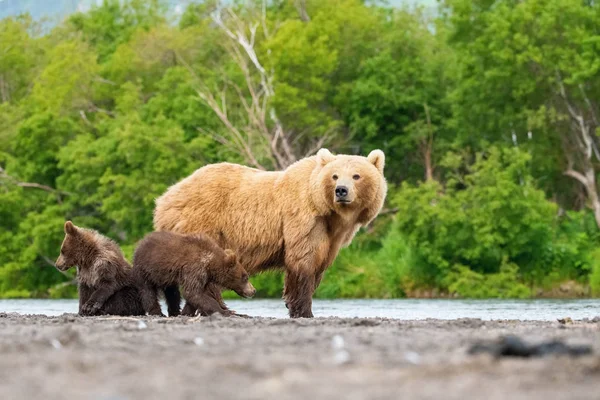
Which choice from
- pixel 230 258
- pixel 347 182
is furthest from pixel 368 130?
pixel 230 258

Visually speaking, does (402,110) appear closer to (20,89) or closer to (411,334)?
(20,89)

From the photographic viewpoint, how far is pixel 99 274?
12.6 m

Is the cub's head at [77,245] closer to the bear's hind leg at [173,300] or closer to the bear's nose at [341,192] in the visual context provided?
the bear's hind leg at [173,300]

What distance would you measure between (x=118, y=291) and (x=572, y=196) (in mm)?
29653

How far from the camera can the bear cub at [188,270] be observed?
12.4 meters

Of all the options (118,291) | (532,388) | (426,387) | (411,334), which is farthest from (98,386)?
(118,291)

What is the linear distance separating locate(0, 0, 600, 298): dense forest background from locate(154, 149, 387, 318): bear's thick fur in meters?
20.0

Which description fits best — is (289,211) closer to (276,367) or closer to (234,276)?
(234,276)

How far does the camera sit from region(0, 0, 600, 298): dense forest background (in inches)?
1387

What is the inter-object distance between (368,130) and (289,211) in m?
31.2

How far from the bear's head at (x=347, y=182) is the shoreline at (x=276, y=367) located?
3695 mm

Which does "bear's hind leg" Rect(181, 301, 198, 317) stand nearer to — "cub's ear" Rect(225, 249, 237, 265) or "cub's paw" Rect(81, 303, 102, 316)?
"cub's ear" Rect(225, 249, 237, 265)

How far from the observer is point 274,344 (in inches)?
316

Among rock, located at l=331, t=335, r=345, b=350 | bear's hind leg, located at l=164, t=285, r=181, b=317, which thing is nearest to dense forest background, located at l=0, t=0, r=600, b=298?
bear's hind leg, located at l=164, t=285, r=181, b=317
